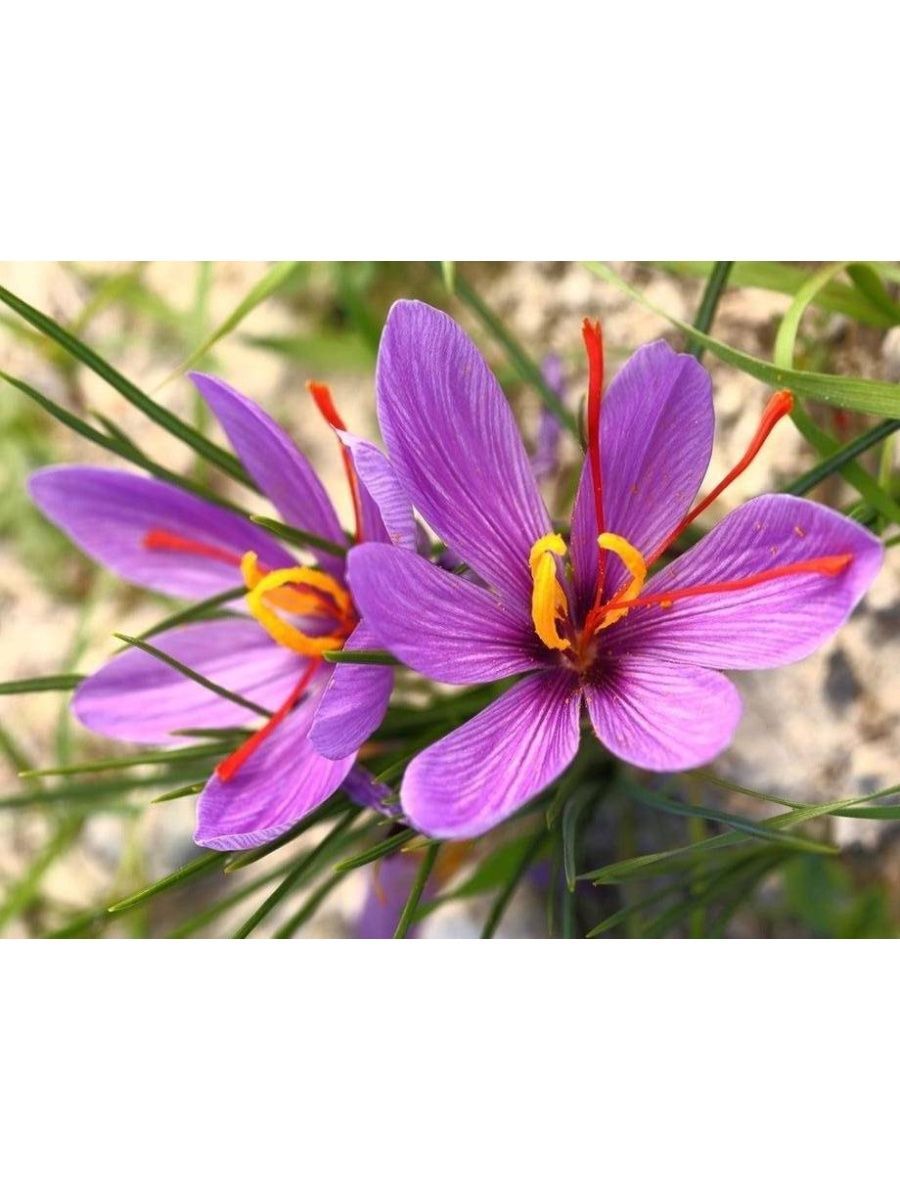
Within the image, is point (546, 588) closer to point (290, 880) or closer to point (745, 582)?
point (745, 582)

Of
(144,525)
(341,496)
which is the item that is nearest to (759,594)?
(144,525)

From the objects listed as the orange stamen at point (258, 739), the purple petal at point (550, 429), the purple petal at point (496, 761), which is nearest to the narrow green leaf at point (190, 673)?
the orange stamen at point (258, 739)

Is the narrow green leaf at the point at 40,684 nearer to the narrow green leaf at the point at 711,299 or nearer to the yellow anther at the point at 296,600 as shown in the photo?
the yellow anther at the point at 296,600

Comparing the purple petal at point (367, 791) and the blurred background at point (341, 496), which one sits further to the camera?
the blurred background at point (341, 496)

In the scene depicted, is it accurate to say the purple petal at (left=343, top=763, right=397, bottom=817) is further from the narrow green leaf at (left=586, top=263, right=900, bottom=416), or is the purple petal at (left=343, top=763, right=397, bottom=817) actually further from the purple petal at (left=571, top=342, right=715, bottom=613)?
the narrow green leaf at (left=586, top=263, right=900, bottom=416)

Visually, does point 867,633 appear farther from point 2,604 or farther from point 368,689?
point 2,604
